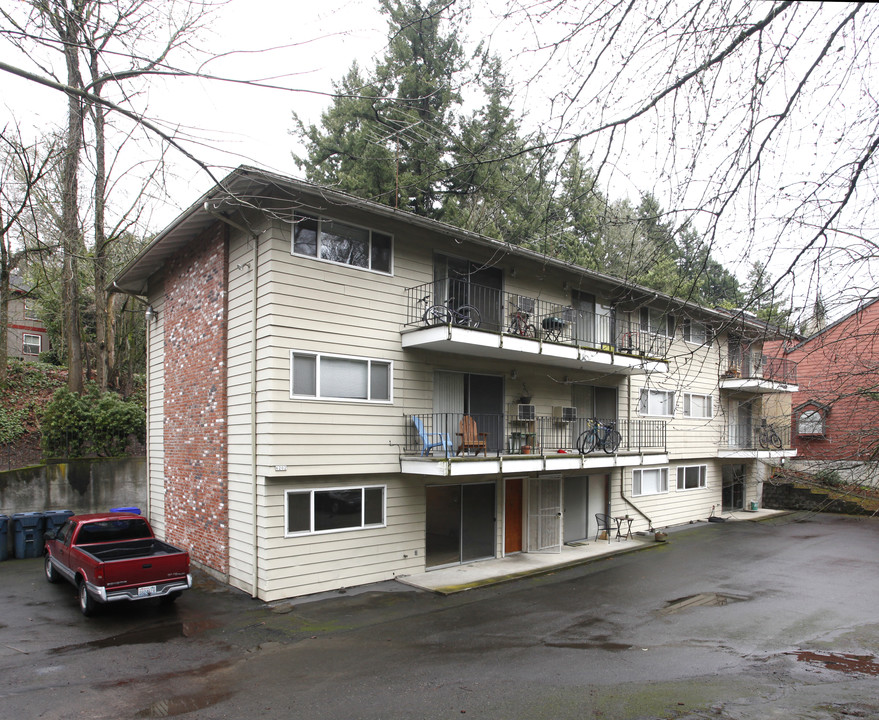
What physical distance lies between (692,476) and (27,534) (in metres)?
20.8

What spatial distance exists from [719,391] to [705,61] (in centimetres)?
2113

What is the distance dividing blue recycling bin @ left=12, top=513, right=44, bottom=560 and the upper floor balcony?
8.85 m

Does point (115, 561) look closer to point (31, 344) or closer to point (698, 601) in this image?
point (698, 601)

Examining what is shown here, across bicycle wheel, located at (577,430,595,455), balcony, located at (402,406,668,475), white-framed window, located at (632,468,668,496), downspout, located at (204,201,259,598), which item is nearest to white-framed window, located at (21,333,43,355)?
downspout, located at (204,201,259,598)

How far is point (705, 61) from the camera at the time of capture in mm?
4418

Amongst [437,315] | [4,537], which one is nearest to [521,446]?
[437,315]

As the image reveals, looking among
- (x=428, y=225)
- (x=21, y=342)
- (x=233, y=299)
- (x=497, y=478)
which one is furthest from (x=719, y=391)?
(x=21, y=342)

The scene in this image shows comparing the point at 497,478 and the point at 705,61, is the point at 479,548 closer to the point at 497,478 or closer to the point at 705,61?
the point at 497,478

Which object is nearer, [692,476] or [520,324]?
[520,324]

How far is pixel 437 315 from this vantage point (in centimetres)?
1315

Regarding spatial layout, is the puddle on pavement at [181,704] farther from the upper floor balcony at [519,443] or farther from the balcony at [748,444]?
the balcony at [748,444]

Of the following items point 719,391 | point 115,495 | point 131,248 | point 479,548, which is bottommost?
point 479,548

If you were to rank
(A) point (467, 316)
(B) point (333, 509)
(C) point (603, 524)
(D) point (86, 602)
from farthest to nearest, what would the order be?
(C) point (603, 524)
(A) point (467, 316)
(B) point (333, 509)
(D) point (86, 602)

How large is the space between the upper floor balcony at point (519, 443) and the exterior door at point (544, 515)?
2.95ft
